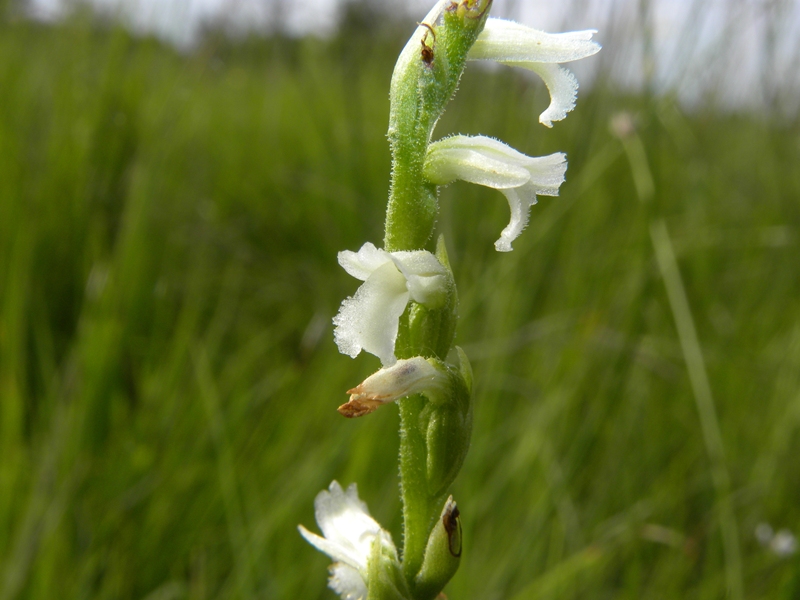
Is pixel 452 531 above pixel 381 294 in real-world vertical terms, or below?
below

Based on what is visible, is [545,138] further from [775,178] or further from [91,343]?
[91,343]

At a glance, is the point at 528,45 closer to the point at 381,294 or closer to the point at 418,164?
the point at 418,164

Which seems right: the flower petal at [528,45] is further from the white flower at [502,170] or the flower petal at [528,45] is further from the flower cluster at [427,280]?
the white flower at [502,170]

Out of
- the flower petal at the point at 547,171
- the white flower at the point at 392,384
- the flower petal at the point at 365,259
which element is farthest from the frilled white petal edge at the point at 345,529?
the flower petal at the point at 547,171

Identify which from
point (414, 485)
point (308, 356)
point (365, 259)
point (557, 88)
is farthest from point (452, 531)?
point (308, 356)

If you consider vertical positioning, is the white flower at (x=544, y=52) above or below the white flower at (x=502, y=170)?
above

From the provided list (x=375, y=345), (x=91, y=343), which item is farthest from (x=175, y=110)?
(x=375, y=345)
